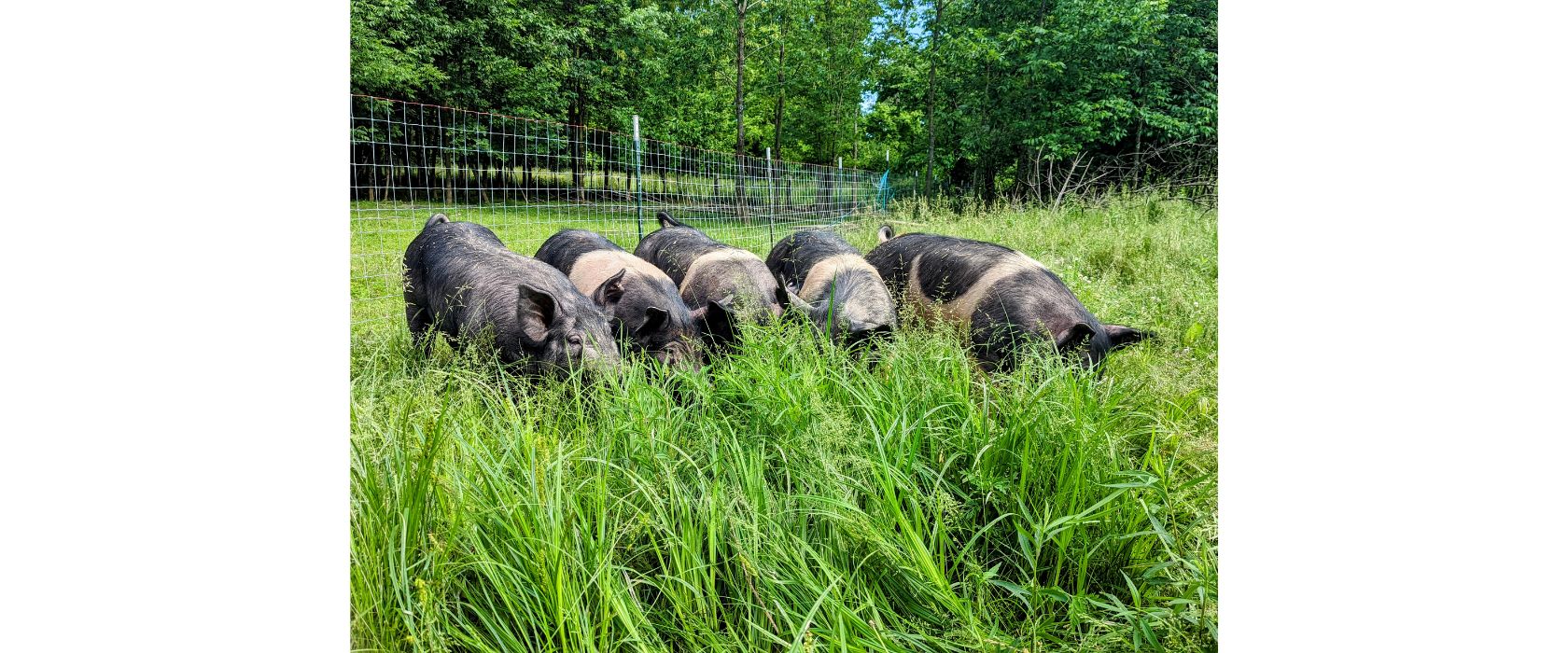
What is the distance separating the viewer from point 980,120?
3.95 metres

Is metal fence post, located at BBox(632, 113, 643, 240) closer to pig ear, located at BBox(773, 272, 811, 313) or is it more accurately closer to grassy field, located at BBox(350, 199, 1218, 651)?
→ pig ear, located at BBox(773, 272, 811, 313)

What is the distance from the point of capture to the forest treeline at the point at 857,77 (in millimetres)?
3016

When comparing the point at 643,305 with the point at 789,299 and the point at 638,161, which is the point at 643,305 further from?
the point at 638,161

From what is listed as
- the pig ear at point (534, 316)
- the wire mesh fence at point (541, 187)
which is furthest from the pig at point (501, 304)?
the wire mesh fence at point (541, 187)

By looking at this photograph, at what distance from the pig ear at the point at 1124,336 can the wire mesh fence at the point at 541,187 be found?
187 centimetres

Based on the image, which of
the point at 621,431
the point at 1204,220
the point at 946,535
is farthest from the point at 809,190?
the point at 946,535

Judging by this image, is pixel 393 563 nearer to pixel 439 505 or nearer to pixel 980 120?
pixel 439 505

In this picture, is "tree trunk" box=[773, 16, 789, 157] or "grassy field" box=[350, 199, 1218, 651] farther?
"tree trunk" box=[773, 16, 789, 157]

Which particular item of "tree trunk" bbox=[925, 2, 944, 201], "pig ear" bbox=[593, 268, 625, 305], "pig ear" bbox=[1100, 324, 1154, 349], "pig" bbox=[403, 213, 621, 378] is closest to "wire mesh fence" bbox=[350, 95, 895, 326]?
"pig" bbox=[403, 213, 621, 378]

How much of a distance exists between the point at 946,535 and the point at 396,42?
263 cm

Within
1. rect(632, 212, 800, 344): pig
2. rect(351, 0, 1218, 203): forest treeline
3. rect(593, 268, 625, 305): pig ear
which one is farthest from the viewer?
rect(632, 212, 800, 344): pig

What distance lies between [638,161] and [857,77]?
1.52 meters

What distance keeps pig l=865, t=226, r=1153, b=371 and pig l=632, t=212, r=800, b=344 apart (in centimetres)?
81

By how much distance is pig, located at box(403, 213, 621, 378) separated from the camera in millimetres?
3027
